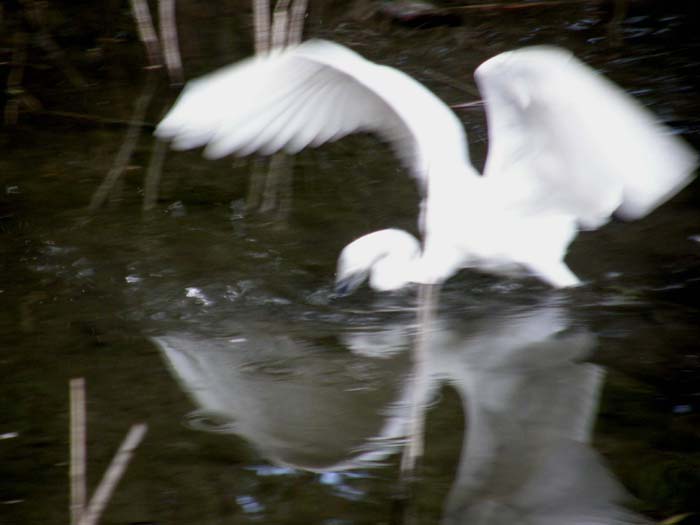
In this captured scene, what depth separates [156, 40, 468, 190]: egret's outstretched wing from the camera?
9.26ft

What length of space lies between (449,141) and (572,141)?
0.59m

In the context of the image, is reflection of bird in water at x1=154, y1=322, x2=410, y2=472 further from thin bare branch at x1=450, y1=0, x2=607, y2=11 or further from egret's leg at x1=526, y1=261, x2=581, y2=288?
thin bare branch at x1=450, y1=0, x2=607, y2=11

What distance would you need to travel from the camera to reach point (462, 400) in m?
2.57

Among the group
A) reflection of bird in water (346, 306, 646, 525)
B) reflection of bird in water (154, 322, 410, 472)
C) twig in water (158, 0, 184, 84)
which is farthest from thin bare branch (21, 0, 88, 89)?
reflection of bird in water (346, 306, 646, 525)

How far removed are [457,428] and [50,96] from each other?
321cm

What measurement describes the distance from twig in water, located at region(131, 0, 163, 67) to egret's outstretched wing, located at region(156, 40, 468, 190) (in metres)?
1.83

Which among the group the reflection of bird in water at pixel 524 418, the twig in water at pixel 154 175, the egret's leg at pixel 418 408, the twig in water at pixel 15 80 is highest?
the twig in water at pixel 15 80

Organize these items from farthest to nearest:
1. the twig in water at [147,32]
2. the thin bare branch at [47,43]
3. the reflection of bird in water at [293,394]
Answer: the thin bare branch at [47,43]
the twig in water at [147,32]
the reflection of bird in water at [293,394]

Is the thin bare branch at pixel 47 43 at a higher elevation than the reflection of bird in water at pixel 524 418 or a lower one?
higher

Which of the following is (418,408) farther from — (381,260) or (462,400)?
(381,260)

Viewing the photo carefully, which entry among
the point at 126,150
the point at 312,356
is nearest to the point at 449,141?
the point at 312,356

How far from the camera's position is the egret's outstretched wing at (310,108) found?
282cm

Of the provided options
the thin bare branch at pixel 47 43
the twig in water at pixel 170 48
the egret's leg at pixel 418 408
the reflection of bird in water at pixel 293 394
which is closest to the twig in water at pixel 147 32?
the twig in water at pixel 170 48

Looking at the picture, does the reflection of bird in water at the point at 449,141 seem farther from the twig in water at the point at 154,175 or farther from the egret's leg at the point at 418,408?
the twig in water at the point at 154,175
